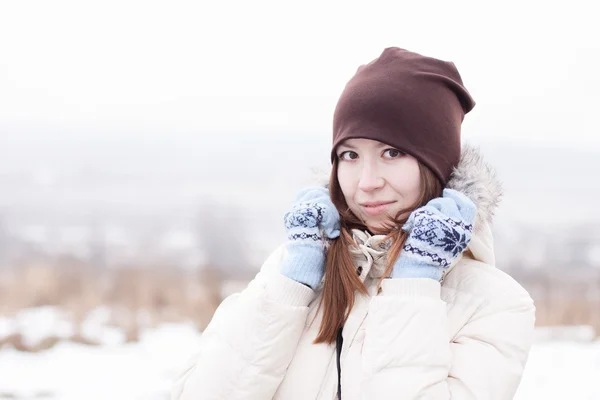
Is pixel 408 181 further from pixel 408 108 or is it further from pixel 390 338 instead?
pixel 390 338

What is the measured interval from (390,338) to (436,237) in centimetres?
22

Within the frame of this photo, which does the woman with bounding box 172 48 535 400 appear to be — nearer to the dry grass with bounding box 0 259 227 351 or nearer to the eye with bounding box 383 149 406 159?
the eye with bounding box 383 149 406 159

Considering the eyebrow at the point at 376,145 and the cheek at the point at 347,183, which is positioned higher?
the eyebrow at the point at 376,145

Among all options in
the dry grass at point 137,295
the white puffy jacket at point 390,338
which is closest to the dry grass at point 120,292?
the dry grass at point 137,295

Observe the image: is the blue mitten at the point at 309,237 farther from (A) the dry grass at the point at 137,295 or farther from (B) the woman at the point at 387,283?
(A) the dry grass at the point at 137,295

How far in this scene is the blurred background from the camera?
4172 mm

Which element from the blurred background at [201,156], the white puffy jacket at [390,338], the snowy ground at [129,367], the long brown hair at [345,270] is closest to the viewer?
the white puffy jacket at [390,338]

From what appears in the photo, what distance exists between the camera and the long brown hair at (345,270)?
4.34 feet

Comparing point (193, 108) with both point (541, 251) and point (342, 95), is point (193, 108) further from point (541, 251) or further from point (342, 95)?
point (342, 95)

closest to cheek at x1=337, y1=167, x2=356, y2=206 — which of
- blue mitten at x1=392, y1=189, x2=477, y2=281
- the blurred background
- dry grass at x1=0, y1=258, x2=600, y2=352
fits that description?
blue mitten at x1=392, y1=189, x2=477, y2=281

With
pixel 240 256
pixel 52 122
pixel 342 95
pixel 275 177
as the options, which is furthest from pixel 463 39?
pixel 342 95

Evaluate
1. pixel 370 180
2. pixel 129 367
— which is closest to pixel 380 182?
pixel 370 180

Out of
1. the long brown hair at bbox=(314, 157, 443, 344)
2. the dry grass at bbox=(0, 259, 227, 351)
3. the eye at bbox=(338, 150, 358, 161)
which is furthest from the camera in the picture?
the dry grass at bbox=(0, 259, 227, 351)

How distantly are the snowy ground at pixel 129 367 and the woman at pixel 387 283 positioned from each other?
4.99 feet
